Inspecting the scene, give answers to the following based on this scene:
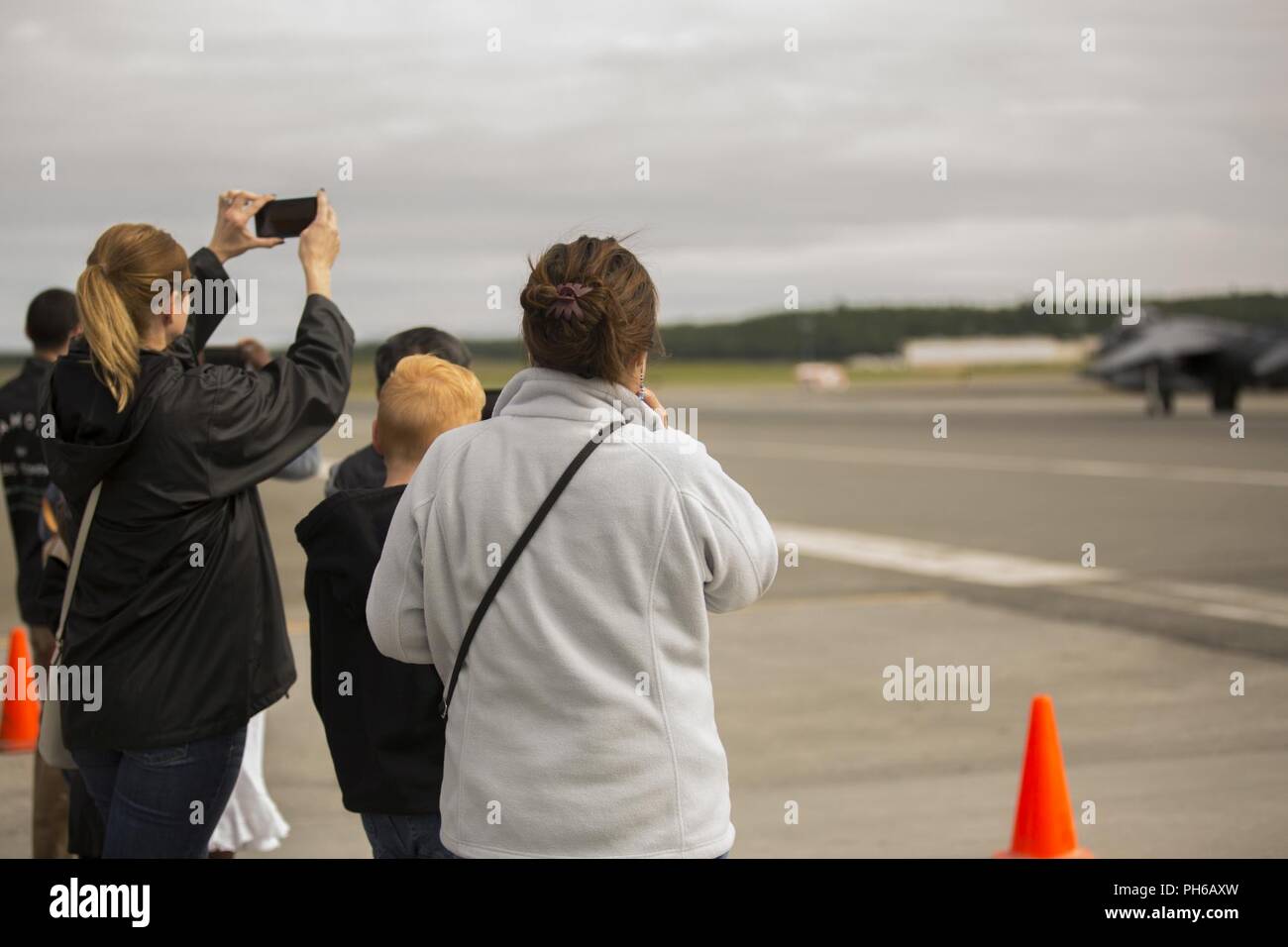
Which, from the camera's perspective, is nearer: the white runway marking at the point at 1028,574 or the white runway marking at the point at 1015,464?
the white runway marking at the point at 1028,574

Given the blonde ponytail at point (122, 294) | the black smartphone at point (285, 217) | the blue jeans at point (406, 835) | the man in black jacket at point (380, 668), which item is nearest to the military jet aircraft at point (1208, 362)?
the black smartphone at point (285, 217)

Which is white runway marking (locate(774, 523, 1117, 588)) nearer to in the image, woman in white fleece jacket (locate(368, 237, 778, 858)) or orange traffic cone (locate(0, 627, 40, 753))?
orange traffic cone (locate(0, 627, 40, 753))

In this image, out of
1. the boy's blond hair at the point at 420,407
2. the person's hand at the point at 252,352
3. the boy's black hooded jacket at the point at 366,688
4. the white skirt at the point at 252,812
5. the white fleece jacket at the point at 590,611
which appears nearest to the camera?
the white fleece jacket at the point at 590,611

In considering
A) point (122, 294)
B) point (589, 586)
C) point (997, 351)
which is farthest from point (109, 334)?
point (997, 351)

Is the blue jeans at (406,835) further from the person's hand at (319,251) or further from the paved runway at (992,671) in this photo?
the paved runway at (992,671)

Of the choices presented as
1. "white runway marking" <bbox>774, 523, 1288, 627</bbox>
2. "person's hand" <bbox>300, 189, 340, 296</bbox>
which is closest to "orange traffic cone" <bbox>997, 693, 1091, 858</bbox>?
"person's hand" <bbox>300, 189, 340, 296</bbox>

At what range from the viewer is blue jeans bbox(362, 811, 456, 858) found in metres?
3.18

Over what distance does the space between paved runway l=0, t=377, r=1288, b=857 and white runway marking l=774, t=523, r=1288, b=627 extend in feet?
0.14

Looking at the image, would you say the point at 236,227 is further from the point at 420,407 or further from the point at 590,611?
the point at 590,611

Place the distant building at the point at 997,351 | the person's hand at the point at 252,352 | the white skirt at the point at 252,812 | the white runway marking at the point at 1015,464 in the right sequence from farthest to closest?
A: the distant building at the point at 997,351
the white runway marking at the point at 1015,464
the white skirt at the point at 252,812
the person's hand at the point at 252,352

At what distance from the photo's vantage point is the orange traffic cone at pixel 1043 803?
5.09 metres

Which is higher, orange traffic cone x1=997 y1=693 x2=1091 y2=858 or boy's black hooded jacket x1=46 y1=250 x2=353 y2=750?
boy's black hooded jacket x1=46 y1=250 x2=353 y2=750

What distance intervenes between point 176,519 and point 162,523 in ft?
0.10

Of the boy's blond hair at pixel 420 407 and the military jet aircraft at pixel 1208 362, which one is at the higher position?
the boy's blond hair at pixel 420 407
